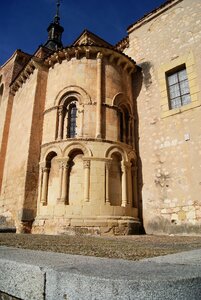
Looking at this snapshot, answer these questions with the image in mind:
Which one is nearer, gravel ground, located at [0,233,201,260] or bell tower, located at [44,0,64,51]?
gravel ground, located at [0,233,201,260]

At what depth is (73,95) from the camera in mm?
11383

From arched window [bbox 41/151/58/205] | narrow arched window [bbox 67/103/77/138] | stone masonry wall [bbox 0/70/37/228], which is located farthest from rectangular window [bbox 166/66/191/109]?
stone masonry wall [bbox 0/70/37/228]

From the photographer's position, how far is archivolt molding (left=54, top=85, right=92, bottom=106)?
11125mm

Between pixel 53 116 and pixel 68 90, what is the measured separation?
1421 mm

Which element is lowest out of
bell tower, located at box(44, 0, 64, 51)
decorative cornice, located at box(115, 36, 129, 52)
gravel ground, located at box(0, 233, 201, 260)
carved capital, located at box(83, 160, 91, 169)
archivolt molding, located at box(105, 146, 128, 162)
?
gravel ground, located at box(0, 233, 201, 260)

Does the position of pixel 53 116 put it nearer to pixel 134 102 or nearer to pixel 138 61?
pixel 134 102

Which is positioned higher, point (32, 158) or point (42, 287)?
point (32, 158)

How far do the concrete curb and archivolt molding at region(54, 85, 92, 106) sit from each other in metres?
9.59

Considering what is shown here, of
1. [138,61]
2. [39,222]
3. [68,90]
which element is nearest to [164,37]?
[138,61]

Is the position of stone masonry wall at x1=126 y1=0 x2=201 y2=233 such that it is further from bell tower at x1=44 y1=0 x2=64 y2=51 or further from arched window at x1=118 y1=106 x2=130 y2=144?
bell tower at x1=44 y1=0 x2=64 y2=51

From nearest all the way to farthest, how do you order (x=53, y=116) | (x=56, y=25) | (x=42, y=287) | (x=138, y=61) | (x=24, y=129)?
1. (x=42, y=287)
2. (x=53, y=116)
3. (x=24, y=129)
4. (x=138, y=61)
5. (x=56, y=25)

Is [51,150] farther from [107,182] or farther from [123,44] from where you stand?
[123,44]

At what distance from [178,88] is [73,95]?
5034 millimetres

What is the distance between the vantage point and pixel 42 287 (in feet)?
5.87
